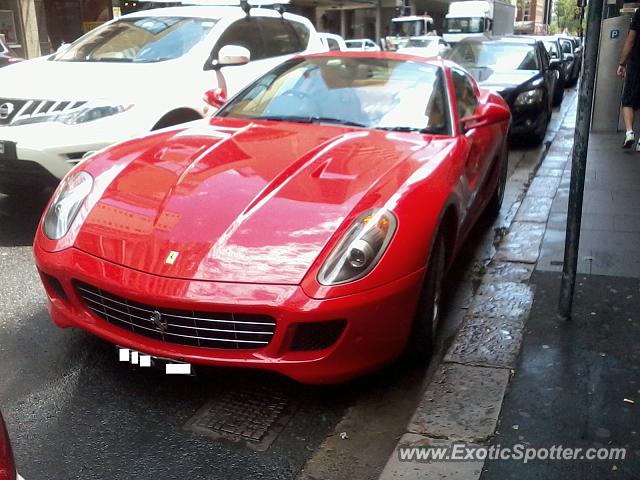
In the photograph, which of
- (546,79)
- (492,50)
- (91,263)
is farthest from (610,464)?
(492,50)

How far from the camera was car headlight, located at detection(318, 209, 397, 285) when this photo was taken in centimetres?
287

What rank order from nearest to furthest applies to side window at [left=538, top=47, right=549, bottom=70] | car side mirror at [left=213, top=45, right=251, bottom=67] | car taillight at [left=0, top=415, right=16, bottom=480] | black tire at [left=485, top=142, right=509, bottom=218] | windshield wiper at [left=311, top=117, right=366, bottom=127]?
car taillight at [left=0, top=415, right=16, bottom=480] < windshield wiper at [left=311, top=117, right=366, bottom=127] < black tire at [left=485, top=142, right=509, bottom=218] < car side mirror at [left=213, top=45, right=251, bottom=67] < side window at [left=538, top=47, right=549, bottom=70]

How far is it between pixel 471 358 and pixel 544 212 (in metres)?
3.00

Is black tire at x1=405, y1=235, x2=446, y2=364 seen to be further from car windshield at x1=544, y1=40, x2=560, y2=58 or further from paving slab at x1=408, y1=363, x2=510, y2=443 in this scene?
car windshield at x1=544, y1=40, x2=560, y2=58

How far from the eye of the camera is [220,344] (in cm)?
287

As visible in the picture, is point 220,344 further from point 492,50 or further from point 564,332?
point 492,50

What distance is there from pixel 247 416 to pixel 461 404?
0.93 meters

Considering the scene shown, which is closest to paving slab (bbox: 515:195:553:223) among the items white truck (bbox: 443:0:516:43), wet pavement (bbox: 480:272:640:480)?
wet pavement (bbox: 480:272:640:480)

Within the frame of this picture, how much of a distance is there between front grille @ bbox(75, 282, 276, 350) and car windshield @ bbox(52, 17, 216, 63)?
12.1 ft

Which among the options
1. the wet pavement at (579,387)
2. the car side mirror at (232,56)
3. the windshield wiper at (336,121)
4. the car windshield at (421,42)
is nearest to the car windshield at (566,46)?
the car windshield at (421,42)

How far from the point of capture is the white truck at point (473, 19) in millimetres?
35812

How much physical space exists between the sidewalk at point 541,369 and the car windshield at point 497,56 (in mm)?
5753

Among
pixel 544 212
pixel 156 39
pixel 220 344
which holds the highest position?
pixel 156 39

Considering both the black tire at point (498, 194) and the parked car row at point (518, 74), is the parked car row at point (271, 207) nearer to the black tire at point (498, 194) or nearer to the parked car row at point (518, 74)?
the black tire at point (498, 194)
